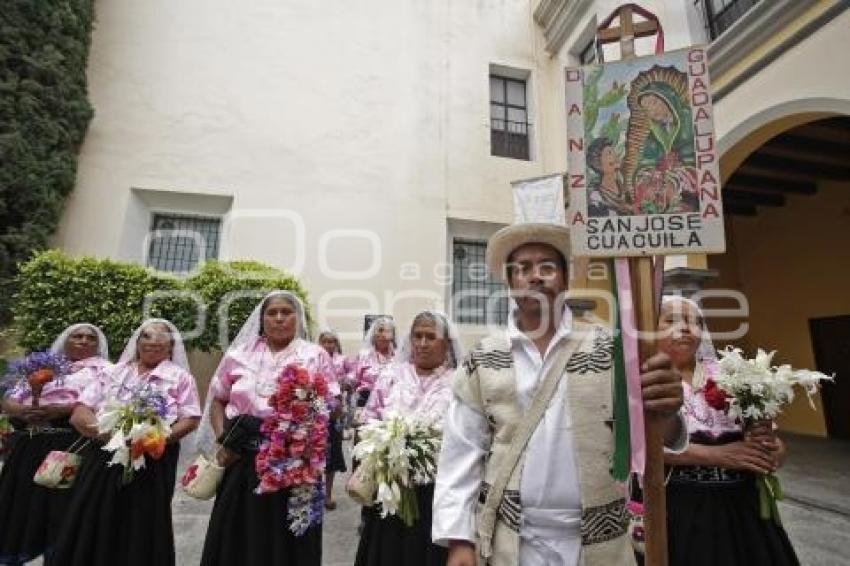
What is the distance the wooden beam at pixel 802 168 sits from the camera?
8578 mm

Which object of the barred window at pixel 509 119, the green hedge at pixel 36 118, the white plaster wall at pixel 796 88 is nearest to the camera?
the white plaster wall at pixel 796 88

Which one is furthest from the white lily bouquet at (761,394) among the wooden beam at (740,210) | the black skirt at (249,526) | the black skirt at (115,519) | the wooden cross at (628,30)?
the wooden beam at (740,210)

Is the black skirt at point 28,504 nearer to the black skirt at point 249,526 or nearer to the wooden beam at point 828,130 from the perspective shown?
the black skirt at point 249,526

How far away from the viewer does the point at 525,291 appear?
6.77 feet

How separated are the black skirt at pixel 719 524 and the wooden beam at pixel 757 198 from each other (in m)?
9.48

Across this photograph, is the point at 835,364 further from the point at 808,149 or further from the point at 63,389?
the point at 63,389

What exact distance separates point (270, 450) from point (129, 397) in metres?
1.21

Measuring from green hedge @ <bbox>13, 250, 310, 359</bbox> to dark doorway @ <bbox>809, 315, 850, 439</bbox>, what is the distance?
10.9 metres

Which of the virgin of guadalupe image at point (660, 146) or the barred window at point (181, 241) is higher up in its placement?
the barred window at point (181, 241)

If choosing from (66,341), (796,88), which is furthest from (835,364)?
(66,341)

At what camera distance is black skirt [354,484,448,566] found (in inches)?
115

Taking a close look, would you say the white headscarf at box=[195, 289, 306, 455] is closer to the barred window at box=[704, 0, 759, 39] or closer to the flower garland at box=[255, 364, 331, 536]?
the flower garland at box=[255, 364, 331, 536]

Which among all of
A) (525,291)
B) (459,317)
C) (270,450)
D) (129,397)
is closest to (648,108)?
(525,291)

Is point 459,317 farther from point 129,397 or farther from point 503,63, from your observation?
point 129,397
